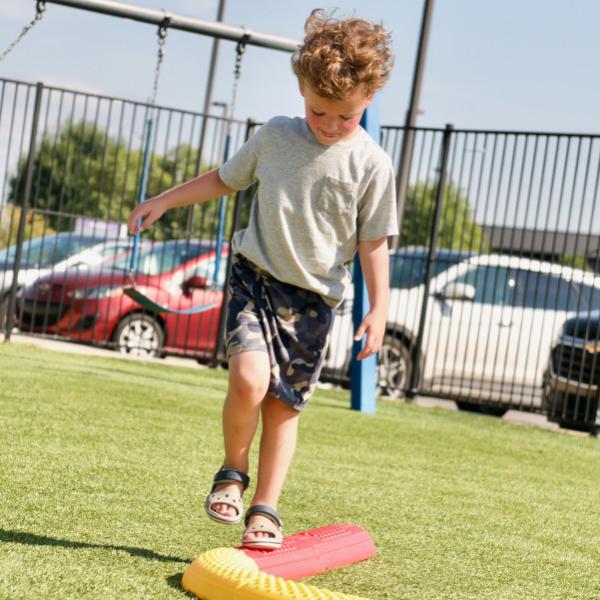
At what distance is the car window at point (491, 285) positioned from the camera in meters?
11.5

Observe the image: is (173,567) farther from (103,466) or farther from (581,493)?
(581,493)

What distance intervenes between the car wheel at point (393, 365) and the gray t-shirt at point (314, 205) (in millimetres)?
8220

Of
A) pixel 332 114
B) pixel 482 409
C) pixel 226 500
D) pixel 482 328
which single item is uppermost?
pixel 332 114

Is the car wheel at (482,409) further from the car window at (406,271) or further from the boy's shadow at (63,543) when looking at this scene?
the boy's shadow at (63,543)

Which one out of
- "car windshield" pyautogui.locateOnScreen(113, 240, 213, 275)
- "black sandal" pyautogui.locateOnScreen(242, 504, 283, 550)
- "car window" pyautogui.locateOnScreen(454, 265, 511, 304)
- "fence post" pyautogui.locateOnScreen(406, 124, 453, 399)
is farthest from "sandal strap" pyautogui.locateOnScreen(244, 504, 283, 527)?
"car windshield" pyautogui.locateOnScreen(113, 240, 213, 275)

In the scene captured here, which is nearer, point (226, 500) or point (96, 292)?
point (226, 500)

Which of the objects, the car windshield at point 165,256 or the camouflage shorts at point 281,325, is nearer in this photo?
the camouflage shorts at point 281,325

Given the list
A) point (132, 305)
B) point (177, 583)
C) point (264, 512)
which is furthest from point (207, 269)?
point (177, 583)

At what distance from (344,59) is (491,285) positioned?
8.34 meters

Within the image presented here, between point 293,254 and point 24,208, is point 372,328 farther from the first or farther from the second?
point 24,208

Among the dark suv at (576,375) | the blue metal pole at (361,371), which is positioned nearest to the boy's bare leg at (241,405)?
the blue metal pole at (361,371)

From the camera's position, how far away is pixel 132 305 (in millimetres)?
12594

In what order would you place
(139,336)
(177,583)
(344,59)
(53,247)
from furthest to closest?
(53,247)
(139,336)
(344,59)
(177,583)

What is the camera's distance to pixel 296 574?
351cm
